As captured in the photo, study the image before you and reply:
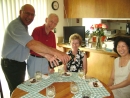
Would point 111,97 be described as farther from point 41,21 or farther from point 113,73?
point 41,21

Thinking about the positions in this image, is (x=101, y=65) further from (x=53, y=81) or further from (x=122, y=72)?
(x=53, y=81)

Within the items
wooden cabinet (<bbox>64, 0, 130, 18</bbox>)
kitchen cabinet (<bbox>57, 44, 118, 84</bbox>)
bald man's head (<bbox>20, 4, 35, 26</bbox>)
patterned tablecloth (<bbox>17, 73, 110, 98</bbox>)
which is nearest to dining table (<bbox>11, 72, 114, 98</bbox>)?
patterned tablecloth (<bbox>17, 73, 110, 98</bbox>)

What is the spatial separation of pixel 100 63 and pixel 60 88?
1603 millimetres

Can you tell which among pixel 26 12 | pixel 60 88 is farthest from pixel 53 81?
pixel 26 12

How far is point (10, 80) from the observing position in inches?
87.9

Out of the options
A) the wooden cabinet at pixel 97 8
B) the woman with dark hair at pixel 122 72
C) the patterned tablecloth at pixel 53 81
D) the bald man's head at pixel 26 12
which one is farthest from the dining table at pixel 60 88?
the wooden cabinet at pixel 97 8

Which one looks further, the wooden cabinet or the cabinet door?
the cabinet door

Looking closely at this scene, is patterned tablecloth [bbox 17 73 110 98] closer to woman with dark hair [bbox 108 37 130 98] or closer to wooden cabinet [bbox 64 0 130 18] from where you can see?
woman with dark hair [bbox 108 37 130 98]

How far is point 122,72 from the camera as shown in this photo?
1966 millimetres

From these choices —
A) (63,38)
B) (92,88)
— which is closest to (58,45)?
(63,38)

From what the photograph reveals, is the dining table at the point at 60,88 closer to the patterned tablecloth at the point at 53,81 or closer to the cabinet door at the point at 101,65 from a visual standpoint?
the patterned tablecloth at the point at 53,81

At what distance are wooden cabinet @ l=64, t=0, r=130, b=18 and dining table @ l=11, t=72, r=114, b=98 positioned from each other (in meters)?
1.54

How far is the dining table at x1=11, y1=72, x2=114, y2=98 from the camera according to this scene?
4.99 feet

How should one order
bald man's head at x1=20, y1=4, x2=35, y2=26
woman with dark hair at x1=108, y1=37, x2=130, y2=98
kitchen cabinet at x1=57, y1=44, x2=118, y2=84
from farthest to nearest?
kitchen cabinet at x1=57, y1=44, x2=118, y2=84, bald man's head at x1=20, y1=4, x2=35, y2=26, woman with dark hair at x1=108, y1=37, x2=130, y2=98
